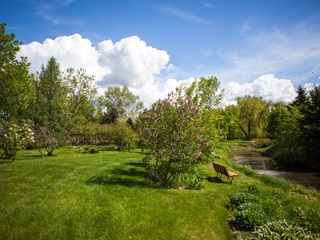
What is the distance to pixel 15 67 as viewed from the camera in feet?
68.3

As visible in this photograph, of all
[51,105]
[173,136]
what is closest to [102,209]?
[173,136]

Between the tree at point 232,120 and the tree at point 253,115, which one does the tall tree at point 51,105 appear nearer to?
the tree at point 232,120

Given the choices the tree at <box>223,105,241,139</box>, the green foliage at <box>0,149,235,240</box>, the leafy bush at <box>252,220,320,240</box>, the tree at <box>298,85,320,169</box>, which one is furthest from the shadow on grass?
the tree at <box>223,105,241,139</box>

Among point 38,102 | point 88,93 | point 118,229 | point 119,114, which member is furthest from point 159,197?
point 119,114

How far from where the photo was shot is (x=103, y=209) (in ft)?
24.5

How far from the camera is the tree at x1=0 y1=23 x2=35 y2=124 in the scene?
19703mm

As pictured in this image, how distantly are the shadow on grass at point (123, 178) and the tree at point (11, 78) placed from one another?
14.0 m

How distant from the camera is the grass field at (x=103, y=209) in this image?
622 cm

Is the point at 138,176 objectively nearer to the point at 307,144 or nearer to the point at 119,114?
the point at 307,144

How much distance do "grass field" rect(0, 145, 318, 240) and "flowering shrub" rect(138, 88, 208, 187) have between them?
1296 millimetres

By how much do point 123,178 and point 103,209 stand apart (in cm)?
449

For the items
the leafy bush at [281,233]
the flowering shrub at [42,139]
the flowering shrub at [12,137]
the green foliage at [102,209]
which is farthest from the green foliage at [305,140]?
the flowering shrub at [12,137]

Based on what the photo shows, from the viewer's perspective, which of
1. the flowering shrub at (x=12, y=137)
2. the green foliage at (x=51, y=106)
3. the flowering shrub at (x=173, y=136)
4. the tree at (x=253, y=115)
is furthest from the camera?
the tree at (x=253, y=115)

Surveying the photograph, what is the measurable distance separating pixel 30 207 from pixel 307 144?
25648 millimetres
